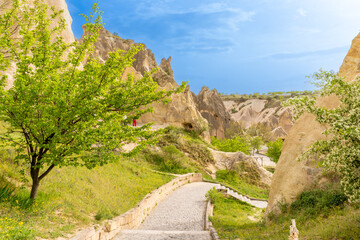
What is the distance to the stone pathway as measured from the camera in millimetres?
10680

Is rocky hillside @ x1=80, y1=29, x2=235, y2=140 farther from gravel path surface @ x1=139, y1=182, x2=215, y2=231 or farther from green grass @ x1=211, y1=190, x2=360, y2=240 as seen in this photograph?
green grass @ x1=211, y1=190, x2=360, y2=240

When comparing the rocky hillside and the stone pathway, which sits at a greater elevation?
the rocky hillside

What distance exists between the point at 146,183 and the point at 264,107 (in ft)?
380

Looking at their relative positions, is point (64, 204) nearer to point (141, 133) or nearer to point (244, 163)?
point (141, 133)

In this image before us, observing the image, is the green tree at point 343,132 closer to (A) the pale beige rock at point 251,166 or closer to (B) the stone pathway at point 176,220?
(B) the stone pathway at point 176,220

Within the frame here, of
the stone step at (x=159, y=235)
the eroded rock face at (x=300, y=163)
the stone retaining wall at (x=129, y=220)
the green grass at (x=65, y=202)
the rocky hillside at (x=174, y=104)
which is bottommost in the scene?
the stone step at (x=159, y=235)

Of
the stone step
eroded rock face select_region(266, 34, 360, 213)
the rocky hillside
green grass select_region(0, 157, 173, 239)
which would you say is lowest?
the stone step

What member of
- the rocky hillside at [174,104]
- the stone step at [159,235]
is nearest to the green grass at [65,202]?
the stone step at [159,235]

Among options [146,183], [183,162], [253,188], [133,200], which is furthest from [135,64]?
[133,200]

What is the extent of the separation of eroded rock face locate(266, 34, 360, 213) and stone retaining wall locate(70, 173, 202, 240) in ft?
23.8

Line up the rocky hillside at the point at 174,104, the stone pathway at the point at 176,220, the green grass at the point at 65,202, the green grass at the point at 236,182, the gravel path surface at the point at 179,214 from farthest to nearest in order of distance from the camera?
the rocky hillside at the point at 174,104 < the green grass at the point at 236,182 < the gravel path surface at the point at 179,214 < the stone pathway at the point at 176,220 < the green grass at the point at 65,202

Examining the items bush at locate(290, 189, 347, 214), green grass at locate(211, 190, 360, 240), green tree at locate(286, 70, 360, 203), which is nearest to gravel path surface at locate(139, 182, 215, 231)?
green grass at locate(211, 190, 360, 240)

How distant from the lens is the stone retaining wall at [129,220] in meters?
8.86

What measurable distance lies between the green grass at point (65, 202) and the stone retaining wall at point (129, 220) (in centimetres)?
46
